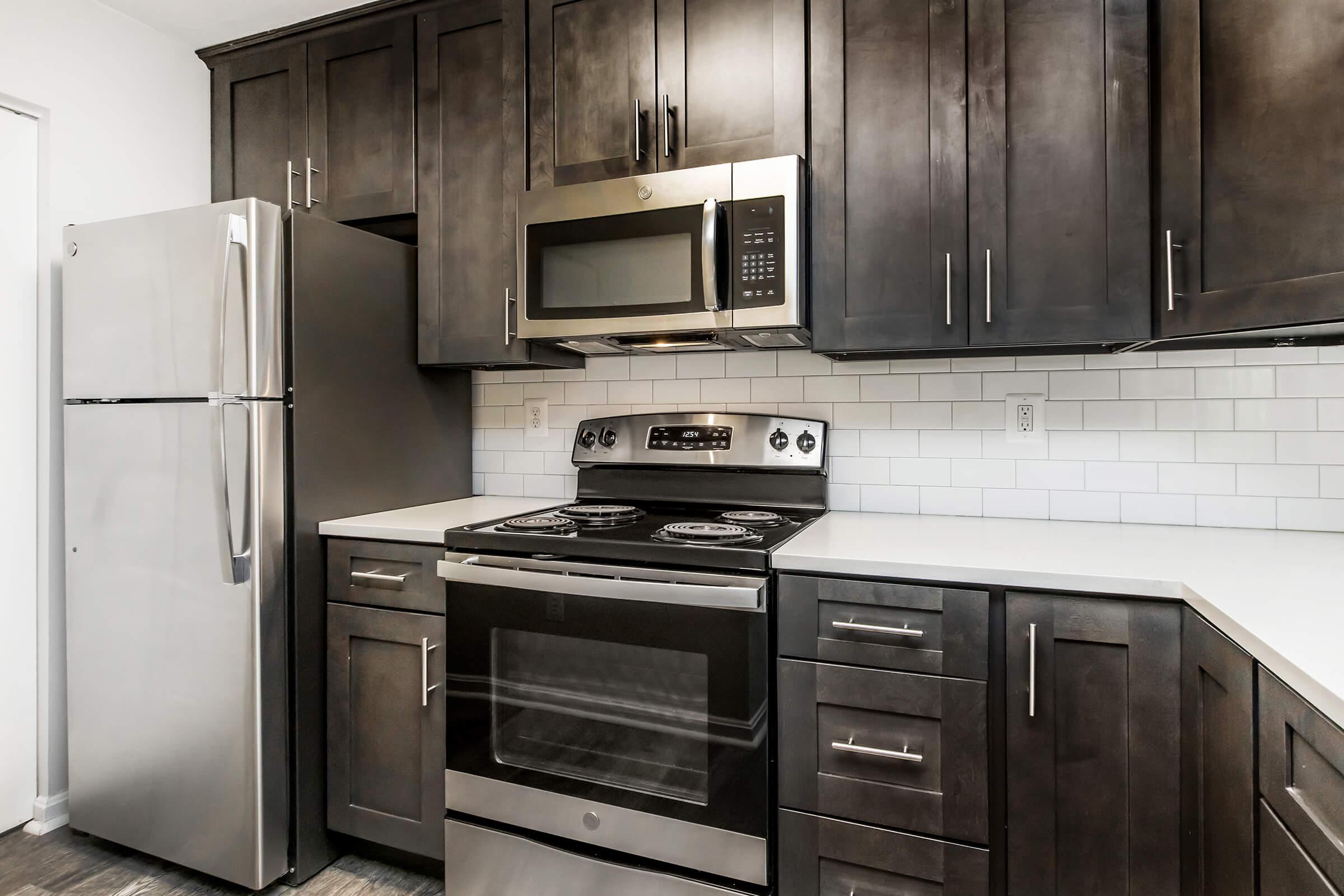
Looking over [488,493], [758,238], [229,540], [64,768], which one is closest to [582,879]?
[229,540]

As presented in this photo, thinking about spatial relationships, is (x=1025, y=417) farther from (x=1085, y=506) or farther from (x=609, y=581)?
(x=609, y=581)

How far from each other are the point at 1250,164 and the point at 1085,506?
88cm

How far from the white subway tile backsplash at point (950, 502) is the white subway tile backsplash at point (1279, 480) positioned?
580 mm

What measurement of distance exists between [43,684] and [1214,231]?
10.4 feet

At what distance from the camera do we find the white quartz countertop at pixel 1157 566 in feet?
2.89

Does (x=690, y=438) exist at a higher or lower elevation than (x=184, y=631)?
higher

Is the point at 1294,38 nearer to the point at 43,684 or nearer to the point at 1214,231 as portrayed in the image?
the point at 1214,231

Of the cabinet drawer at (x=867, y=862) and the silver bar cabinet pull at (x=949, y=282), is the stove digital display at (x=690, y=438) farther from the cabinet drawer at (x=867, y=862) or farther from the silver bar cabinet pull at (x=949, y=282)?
the cabinet drawer at (x=867, y=862)

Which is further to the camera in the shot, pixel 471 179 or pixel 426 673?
pixel 471 179

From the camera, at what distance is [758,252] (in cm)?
172

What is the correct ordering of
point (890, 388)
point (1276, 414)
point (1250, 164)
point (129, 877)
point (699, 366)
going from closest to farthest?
point (1250, 164), point (1276, 414), point (129, 877), point (890, 388), point (699, 366)

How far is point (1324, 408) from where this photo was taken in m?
1.63

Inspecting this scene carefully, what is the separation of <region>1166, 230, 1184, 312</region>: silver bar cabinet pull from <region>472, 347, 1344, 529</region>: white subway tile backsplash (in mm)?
385

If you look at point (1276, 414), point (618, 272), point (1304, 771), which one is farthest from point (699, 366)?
point (1304, 771)
